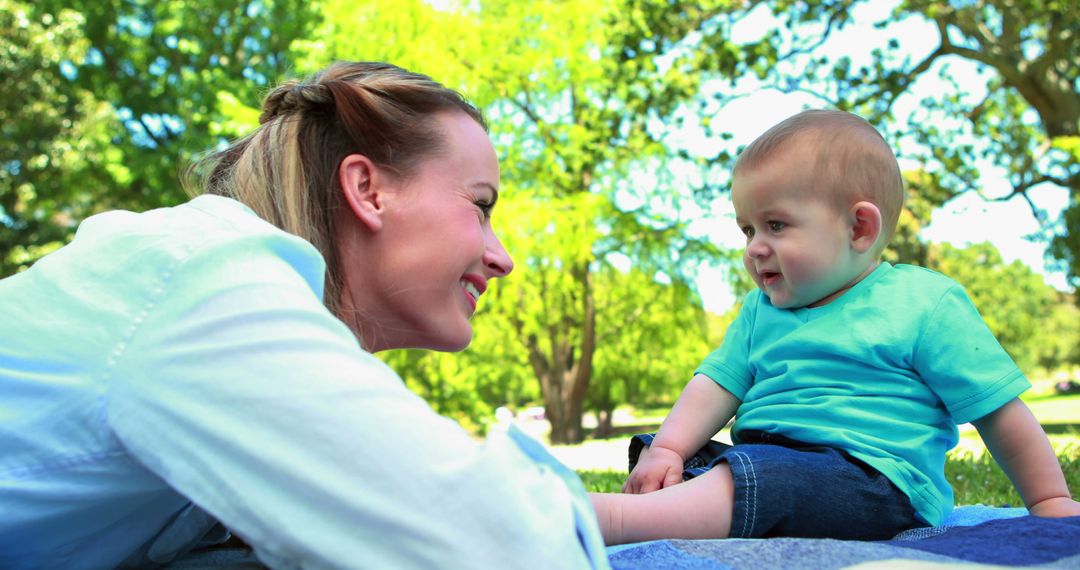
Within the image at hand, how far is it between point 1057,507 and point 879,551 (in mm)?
880

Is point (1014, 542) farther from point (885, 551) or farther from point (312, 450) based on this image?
point (312, 450)

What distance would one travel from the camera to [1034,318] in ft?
170

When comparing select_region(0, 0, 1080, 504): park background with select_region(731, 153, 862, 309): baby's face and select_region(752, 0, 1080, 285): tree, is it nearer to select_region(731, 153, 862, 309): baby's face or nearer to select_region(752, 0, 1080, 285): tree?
select_region(752, 0, 1080, 285): tree

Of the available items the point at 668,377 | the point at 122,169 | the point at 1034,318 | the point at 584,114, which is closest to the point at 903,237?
the point at 584,114

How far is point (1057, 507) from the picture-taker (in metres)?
2.06

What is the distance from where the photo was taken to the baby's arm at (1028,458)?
2086 mm

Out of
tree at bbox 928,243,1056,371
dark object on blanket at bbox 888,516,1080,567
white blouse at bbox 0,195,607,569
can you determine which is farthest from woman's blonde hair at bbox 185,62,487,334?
tree at bbox 928,243,1056,371

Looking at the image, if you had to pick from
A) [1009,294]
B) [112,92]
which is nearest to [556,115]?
[112,92]

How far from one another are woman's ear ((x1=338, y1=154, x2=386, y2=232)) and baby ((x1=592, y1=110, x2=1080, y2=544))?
80 centimetres

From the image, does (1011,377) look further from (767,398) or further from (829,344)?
(767,398)

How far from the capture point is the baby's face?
2.35 meters

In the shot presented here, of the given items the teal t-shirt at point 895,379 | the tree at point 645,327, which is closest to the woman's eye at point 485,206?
the teal t-shirt at point 895,379

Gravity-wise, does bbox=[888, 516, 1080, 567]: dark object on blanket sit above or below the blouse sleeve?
below

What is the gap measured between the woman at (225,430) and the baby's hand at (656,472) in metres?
1.10
